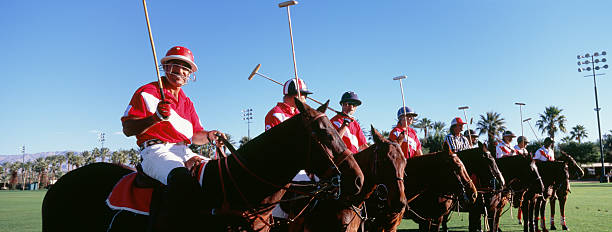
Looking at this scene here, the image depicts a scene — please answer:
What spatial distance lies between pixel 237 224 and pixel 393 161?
9.10ft

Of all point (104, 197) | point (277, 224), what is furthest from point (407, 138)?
point (104, 197)

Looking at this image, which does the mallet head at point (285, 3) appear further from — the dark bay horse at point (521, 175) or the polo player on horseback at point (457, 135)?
the dark bay horse at point (521, 175)

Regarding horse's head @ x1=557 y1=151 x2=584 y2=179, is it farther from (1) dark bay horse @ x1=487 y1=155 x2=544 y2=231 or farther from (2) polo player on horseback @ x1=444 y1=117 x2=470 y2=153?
(2) polo player on horseback @ x1=444 y1=117 x2=470 y2=153

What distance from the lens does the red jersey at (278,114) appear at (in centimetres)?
578

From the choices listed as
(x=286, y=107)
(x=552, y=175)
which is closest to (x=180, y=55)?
(x=286, y=107)

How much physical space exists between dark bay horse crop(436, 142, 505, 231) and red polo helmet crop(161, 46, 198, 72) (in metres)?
6.46

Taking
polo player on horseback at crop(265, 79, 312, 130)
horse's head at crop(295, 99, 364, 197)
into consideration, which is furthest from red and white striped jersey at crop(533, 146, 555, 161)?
horse's head at crop(295, 99, 364, 197)

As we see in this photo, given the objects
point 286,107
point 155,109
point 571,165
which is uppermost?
point 286,107

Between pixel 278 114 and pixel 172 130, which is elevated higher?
pixel 278 114

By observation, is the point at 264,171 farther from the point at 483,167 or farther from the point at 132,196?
the point at 483,167

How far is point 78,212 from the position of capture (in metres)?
3.98

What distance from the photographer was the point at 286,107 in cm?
618

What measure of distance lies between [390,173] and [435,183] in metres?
1.97

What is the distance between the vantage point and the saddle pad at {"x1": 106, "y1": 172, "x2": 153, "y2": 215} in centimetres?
346
